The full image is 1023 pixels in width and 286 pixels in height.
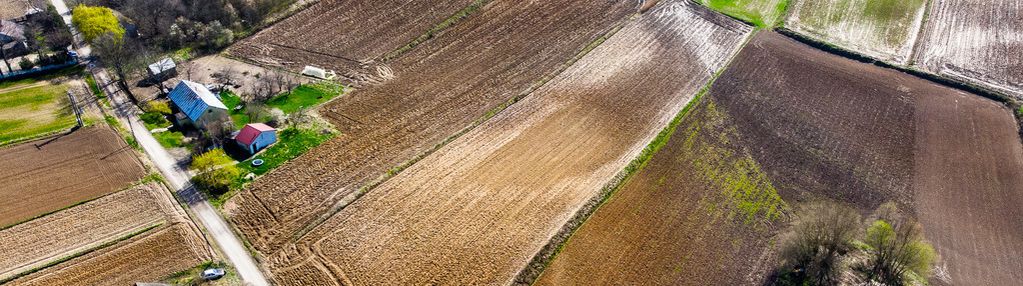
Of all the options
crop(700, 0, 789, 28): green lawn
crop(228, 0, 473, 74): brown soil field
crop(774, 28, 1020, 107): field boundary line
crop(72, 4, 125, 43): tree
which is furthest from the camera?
crop(700, 0, 789, 28): green lawn

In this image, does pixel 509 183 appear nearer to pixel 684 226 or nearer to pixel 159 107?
pixel 684 226

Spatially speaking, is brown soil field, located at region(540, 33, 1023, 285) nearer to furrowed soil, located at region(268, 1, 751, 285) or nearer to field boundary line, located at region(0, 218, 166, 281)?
furrowed soil, located at region(268, 1, 751, 285)

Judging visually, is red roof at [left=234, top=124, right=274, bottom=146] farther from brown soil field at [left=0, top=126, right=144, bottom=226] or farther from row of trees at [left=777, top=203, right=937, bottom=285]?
row of trees at [left=777, top=203, right=937, bottom=285]

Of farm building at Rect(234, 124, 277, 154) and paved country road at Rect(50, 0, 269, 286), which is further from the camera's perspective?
farm building at Rect(234, 124, 277, 154)

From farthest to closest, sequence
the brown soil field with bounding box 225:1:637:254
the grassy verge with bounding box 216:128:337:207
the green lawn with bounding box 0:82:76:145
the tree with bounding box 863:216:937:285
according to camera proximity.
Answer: the green lawn with bounding box 0:82:76:145 < the grassy verge with bounding box 216:128:337:207 < the brown soil field with bounding box 225:1:637:254 < the tree with bounding box 863:216:937:285

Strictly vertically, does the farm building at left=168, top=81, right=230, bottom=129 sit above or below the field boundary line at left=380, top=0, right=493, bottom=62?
below

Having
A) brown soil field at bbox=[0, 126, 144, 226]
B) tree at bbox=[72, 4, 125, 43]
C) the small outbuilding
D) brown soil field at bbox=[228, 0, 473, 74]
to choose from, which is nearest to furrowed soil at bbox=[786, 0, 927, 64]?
brown soil field at bbox=[228, 0, 473, 74]

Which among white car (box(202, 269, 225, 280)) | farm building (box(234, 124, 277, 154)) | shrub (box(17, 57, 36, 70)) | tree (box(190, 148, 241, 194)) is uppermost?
shrub (box(17, 57, 36, 70))
